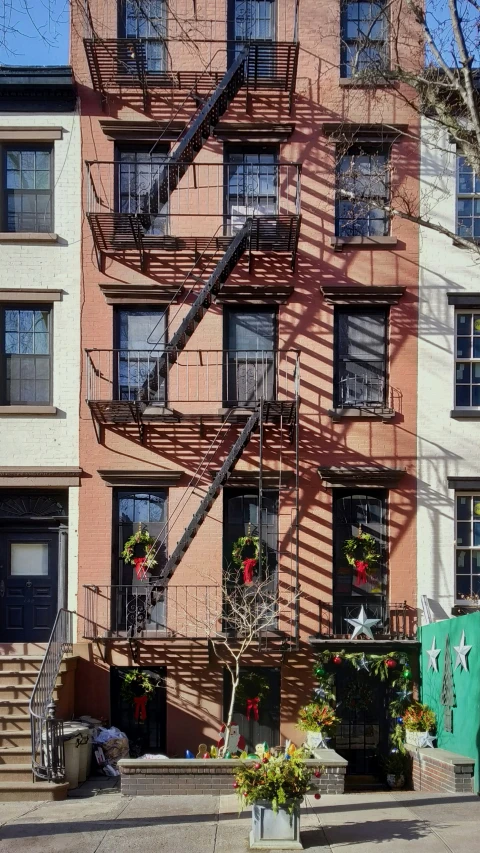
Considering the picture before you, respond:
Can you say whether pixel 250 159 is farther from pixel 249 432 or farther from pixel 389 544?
pixel 389 544

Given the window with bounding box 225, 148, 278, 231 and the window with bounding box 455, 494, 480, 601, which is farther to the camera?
the window with bounding box 225, 148, 278, 231

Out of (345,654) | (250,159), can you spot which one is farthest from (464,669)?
(250,159)

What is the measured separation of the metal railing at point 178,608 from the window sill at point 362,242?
5742mm

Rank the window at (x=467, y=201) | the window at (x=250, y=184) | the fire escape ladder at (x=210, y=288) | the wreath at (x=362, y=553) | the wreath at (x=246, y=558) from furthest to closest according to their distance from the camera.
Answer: the window at (x=250, y=184) < the window at (x=467, y=201) < the wreath at (x=362, y=553) < the wreath at (x=246, y=558) < the fire escape ladder at (x=210, y=288)

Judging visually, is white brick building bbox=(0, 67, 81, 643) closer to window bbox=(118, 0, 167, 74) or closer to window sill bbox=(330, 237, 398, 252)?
window bbox=(118, 0, 167, 74)

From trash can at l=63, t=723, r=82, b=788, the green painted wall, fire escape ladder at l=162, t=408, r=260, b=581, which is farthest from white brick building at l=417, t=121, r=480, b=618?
trash can at l=63, t=723, r=82, b=788

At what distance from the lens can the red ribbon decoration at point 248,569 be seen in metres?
16.5

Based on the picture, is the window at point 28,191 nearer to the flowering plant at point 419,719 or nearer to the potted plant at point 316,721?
the potted plant at point 316,721

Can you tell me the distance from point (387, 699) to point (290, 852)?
6.73 m

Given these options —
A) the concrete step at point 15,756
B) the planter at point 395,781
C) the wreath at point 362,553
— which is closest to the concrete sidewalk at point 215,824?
the concrete step at point 15,756

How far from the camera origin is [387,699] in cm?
1648

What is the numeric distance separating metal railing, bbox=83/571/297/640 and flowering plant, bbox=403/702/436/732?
2273 mm

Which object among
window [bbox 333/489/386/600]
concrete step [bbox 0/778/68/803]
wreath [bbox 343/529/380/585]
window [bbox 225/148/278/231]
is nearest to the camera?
concrete step [bbox 0/778/68/803]

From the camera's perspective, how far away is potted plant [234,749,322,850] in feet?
33.0
